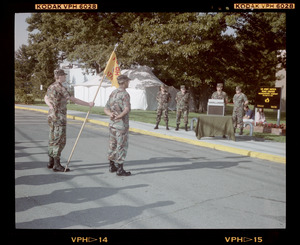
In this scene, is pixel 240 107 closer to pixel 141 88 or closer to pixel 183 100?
pixel 183 100

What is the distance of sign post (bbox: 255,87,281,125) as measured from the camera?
1303cm

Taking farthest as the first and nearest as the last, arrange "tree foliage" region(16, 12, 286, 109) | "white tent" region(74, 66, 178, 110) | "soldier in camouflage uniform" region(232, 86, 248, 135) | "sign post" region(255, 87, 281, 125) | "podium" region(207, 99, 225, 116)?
1. "white tent" region(74, 66, 178, 110)
2. "tree foliage" region(16, 12, 286, 109)
3. "sign post" region(255, 87, 281, 125)
4. "soldier in camouflage uniform" region(232, 86, 248, 135)
5. "podium" region(207, 99, 225, 116)

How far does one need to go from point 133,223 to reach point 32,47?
25.2m

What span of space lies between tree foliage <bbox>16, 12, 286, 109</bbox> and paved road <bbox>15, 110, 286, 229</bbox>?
8179 millimetres

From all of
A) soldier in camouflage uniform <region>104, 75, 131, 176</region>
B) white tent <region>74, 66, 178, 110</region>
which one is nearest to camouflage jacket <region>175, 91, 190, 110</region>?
soldier in camouflage uniform <region>104, 75, 131, 176</region>

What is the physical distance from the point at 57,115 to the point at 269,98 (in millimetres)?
10551

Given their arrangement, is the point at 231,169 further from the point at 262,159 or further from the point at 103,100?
the point at 103,100

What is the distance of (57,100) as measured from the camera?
5.46m

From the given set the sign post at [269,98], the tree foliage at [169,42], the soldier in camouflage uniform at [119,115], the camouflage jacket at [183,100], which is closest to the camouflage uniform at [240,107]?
the camouflage jacket at [183,100]

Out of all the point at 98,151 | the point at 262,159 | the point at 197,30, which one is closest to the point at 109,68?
the point at 98,151

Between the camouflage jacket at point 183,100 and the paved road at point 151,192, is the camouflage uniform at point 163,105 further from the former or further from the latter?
the paved road at point 151,192

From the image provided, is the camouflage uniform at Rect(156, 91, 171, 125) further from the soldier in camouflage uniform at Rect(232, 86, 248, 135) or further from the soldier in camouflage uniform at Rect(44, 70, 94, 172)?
the soldier in camouflage uniform at Rect(44, 70, 94, 172)

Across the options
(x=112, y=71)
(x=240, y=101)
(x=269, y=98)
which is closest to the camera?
(x=112, y=71)

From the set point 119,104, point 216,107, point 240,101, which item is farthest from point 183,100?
point 119,104
